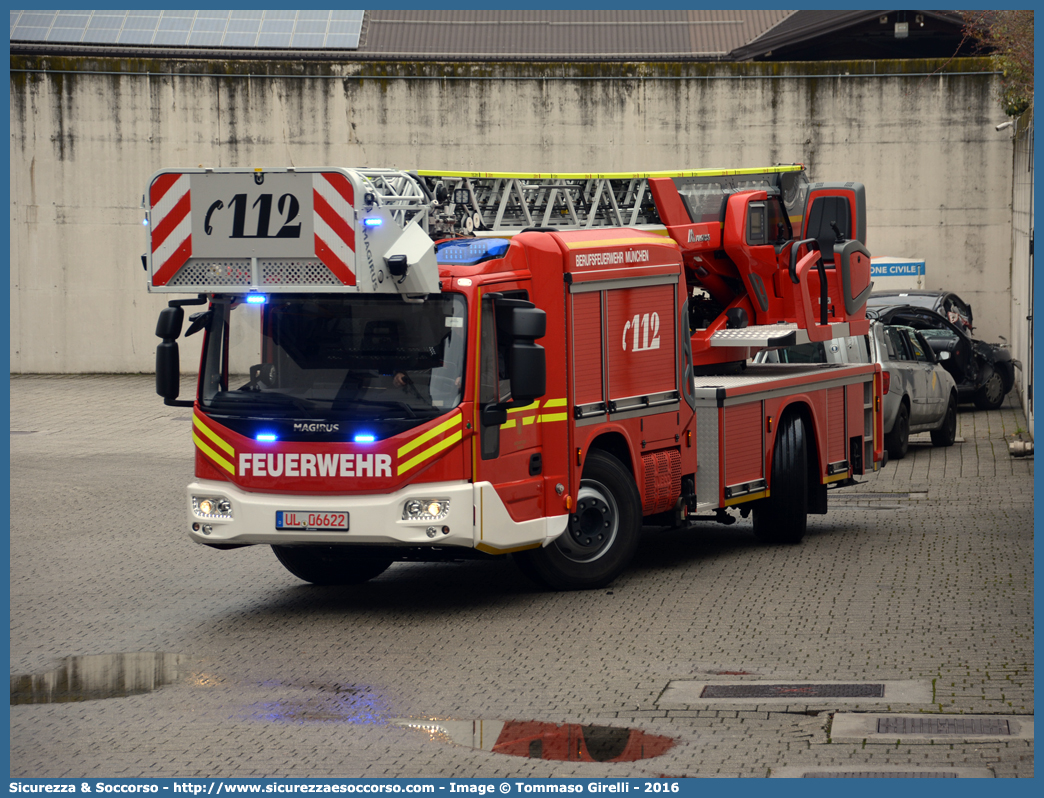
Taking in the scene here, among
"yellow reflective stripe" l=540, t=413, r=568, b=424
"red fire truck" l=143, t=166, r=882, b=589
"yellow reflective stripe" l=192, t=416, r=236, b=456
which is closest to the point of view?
"red fire truck" l=143, t=166, r=882, b=589

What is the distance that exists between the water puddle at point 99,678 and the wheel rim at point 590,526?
307 centimetres

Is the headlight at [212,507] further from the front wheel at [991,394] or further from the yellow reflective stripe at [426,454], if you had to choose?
the front wheel at [991,394]

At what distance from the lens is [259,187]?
9.88 m

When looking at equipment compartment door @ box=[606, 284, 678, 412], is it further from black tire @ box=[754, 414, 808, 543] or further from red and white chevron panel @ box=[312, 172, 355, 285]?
red and white chevron panel @ box=[312, 172, 355, 285]

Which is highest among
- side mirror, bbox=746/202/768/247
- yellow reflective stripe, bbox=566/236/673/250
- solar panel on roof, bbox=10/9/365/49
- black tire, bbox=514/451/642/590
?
solar panel on roof, bbox=10/9/365/49

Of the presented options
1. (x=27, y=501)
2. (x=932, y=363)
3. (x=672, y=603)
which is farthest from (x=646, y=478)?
(x=932, y=363)

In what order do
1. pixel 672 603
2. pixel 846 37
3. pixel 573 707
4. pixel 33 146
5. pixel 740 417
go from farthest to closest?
pixel 846 37 → pixel 33 146 → pixel 740 417 → pixel 672 603 → pixel 573 707

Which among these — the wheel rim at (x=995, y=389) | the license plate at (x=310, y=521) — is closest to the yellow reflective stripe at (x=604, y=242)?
the license plate at (x=310, y=521)

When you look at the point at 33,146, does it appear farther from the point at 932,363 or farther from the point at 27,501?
the point at 932,363

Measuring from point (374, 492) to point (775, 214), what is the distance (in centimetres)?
578

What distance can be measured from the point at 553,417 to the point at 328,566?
2.26 meters

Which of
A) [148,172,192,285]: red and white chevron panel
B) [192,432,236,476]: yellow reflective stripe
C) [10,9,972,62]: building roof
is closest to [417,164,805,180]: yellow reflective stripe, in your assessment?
[148,172,192,285]: red and white chevron panel

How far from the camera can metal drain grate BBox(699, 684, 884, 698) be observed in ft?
26.7

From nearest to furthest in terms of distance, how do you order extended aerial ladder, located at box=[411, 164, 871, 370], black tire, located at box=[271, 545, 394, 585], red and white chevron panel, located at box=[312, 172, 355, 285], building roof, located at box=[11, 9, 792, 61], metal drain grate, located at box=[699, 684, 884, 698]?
metal drain grate, located at box=[699, 684, 884, 698] < red and white chevron panel, located at box=[312, 172, 355, 285] < black tire, located at box=[271, 545, 394, 585] < extended aerial ladder, located at box=[411, 164, 871, 370] < building roof, located at box=[11, 9, 792, 61]
